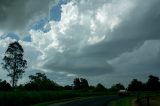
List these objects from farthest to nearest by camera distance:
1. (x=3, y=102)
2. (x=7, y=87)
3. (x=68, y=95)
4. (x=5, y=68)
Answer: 1. (x=5, y=68)
2. (x=7, y=87)
3. (x=68, y=95)
4. (x=3, y=102)

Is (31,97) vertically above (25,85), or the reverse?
(25,85)

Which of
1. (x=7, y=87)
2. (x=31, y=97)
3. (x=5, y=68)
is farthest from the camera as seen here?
(x=5, y=68)

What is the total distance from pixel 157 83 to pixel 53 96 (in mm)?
79690

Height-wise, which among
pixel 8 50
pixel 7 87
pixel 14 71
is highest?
pixel 8 50

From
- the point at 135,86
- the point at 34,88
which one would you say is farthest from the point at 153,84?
the point at 34,88

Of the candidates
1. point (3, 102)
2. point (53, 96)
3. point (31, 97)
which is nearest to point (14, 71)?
point (53, 96)

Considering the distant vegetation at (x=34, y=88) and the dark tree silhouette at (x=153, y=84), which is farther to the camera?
the dark tree silhouette at (x=153, y=84)

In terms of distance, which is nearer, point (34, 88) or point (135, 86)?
point (34, 88)

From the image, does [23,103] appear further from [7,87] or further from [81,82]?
[81,82]

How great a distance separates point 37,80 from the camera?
129000mm

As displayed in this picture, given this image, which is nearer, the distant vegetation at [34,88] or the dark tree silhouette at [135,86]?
the distant vegetation at [34,88]

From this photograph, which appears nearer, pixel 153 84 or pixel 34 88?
pixel 34 88

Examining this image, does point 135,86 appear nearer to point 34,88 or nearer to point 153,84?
point 153,84

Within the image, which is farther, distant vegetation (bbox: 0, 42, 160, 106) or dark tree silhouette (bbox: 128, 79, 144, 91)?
dark tree silhouette (bbox: 128, 79, 144, 91)
